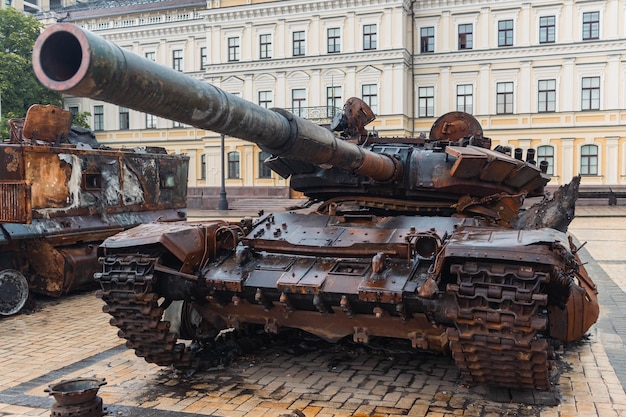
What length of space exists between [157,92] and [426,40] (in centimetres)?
3672

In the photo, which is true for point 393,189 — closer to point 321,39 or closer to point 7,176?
point 7,176

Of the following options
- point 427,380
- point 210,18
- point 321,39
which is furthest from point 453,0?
point 427,380

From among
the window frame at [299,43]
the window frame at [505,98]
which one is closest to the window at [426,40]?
the window frame at [505,98]

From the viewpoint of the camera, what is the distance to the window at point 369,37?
37.8m

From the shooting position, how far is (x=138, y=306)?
6031mm

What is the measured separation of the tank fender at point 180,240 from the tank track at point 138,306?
5.8 inches

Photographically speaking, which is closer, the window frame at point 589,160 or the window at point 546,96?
the window frame at point 589,160

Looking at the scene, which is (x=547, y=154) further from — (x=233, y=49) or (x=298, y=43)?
(x=233, y=49)

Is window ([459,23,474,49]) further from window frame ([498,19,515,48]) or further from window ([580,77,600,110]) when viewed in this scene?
window ([580,77,600,110])

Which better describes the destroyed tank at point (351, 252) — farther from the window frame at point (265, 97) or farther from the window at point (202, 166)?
the window at point (202, 166)

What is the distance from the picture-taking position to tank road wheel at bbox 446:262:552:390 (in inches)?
193

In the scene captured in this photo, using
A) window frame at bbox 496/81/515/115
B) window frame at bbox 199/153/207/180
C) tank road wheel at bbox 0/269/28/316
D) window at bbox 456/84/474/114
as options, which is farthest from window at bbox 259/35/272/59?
tank road wheel at bbox 0/269/28/316

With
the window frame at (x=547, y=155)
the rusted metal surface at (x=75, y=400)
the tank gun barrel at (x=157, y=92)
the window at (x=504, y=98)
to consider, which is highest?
the window at (x=504, y=98)

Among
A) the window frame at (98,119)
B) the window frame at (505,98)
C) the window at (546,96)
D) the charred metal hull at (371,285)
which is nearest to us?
the charred metal hull at (371,285)
